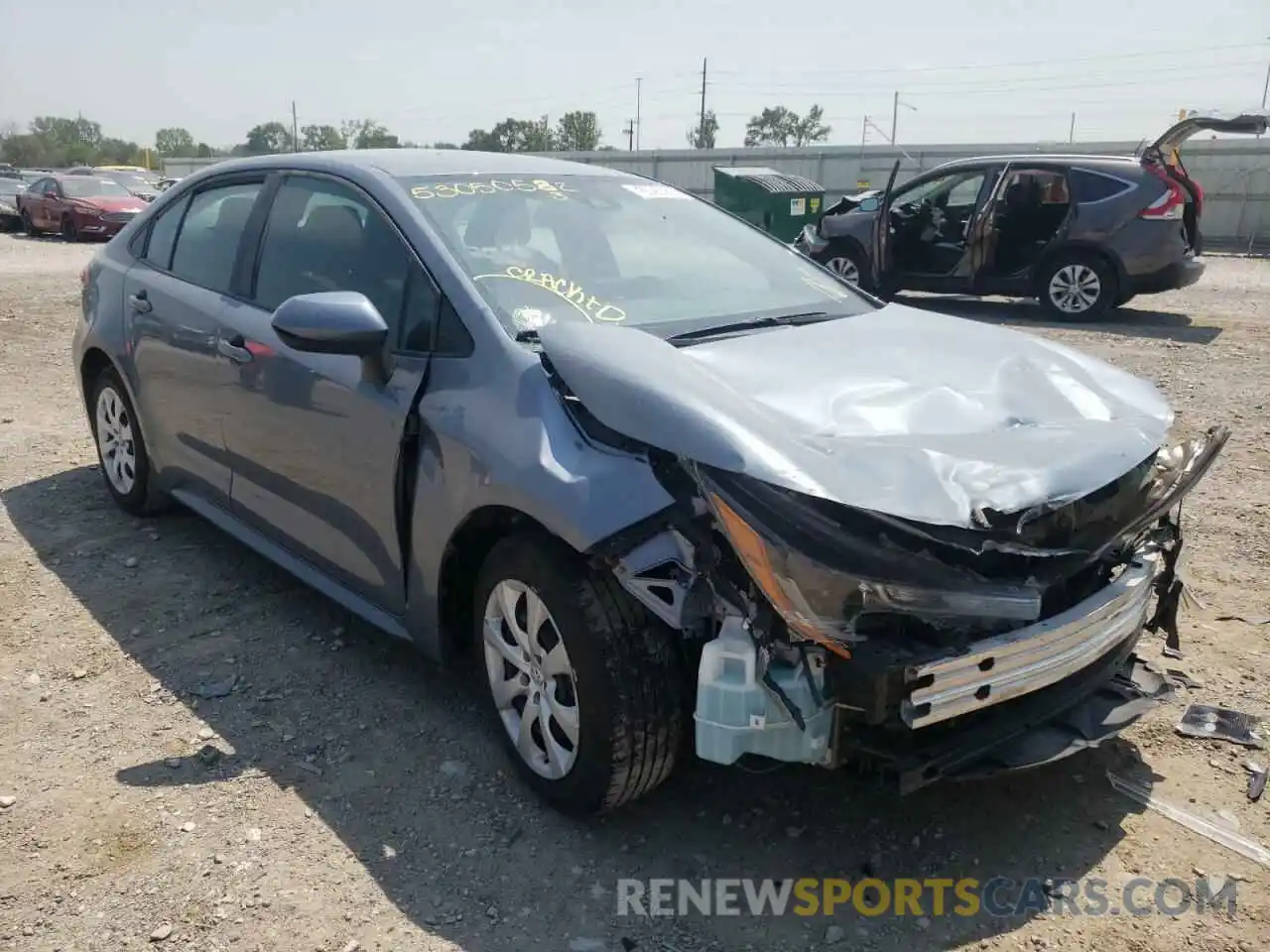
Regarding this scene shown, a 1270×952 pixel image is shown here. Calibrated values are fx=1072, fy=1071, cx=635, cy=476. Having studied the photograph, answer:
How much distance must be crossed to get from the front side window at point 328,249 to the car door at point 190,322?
21 cm

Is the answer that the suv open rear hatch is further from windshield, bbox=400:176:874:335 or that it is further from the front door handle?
the front door handle

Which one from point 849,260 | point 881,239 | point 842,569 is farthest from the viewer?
point 849,260

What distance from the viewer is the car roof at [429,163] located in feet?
11.8

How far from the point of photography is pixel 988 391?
288 centimetres

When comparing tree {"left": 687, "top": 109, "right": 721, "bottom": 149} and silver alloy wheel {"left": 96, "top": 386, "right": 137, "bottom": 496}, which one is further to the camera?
tree {"left": 687, "top": 109, "right": 721, "bottom": 149}

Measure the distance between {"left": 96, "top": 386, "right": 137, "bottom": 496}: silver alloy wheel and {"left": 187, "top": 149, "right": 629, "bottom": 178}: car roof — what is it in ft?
4.77

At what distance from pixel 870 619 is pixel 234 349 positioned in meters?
2.51

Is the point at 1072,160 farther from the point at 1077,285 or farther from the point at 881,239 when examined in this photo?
the point at 881,239

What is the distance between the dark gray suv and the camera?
1026cm

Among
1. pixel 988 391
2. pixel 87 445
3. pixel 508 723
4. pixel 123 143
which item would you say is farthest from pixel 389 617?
pixel 123 143

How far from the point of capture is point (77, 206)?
2123 cm

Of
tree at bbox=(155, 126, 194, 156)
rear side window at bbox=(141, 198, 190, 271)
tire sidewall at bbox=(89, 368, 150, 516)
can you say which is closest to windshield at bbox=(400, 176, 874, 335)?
rear side window at bbox=(141, 198, 190, 271)

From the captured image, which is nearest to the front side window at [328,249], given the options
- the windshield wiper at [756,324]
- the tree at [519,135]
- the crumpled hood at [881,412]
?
the crumpled hood at [881,412]

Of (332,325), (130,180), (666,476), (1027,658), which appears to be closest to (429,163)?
(332,325)
